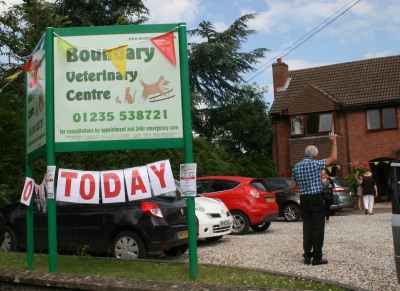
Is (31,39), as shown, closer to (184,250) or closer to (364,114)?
(184,250)

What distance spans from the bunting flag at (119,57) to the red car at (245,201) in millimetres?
7087

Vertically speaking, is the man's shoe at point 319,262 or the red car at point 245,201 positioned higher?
the red car at point 245,201

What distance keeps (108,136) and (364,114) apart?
2535 cm

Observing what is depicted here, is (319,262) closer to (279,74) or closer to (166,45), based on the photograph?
(166,45)

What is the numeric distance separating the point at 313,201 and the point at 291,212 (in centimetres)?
965

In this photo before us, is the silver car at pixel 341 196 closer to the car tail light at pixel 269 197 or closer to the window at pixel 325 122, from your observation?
the car tail light at pixel 269 197

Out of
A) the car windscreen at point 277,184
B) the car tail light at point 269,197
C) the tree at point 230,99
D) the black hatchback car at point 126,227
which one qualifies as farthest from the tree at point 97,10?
the black hatchback car at point 126,227

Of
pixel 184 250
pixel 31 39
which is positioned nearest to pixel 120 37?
pixel 184 250

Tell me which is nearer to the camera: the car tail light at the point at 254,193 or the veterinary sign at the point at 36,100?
the veterinary sign at the point at 36,100

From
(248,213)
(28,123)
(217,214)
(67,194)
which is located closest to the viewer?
(67,194)

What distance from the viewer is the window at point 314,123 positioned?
30.2 m

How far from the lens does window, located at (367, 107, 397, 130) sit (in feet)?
95.2

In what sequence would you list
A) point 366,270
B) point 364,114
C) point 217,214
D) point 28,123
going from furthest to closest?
1. point 364,114
2. point 217,214
3. point 28,123
4. point 366,270

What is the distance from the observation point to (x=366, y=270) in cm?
767
